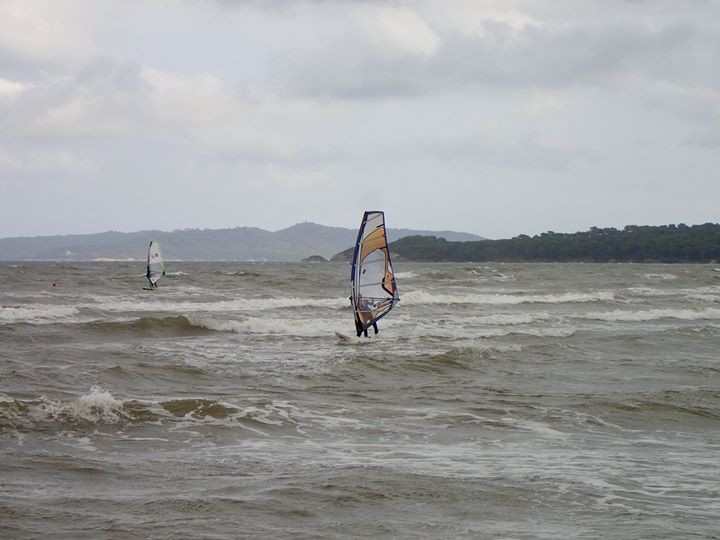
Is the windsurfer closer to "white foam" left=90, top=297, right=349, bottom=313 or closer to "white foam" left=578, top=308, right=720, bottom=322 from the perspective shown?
"white foam" left=90, top=297, right=349, bottom=313

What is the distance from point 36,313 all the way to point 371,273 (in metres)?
10.3

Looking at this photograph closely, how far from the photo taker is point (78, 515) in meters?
5.90

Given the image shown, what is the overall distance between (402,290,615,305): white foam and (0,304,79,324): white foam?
1202 centimetres

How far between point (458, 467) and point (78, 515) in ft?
10.5

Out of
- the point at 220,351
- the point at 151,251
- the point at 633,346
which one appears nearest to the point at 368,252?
the point at 220,351

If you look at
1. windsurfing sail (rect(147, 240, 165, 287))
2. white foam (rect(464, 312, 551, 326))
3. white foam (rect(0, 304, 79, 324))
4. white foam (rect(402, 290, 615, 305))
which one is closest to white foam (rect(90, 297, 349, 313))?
white foam (rect(0, 304, 79, 324))

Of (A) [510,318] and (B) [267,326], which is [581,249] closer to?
(A) [510,318]

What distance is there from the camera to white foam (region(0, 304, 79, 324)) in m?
21.7

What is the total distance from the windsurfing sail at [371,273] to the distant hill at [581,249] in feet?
352

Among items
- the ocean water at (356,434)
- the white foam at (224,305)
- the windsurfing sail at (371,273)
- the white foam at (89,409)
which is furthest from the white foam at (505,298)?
the white foam at (89,409)

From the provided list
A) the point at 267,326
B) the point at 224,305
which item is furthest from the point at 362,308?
the point at 224,305

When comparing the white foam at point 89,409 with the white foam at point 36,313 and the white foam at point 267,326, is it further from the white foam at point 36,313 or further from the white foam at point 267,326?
the white foam at point 36,313

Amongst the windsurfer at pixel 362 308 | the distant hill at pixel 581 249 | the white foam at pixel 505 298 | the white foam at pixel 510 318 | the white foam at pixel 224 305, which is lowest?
the white foam at pixel 510 318

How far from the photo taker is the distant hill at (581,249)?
397 ft
